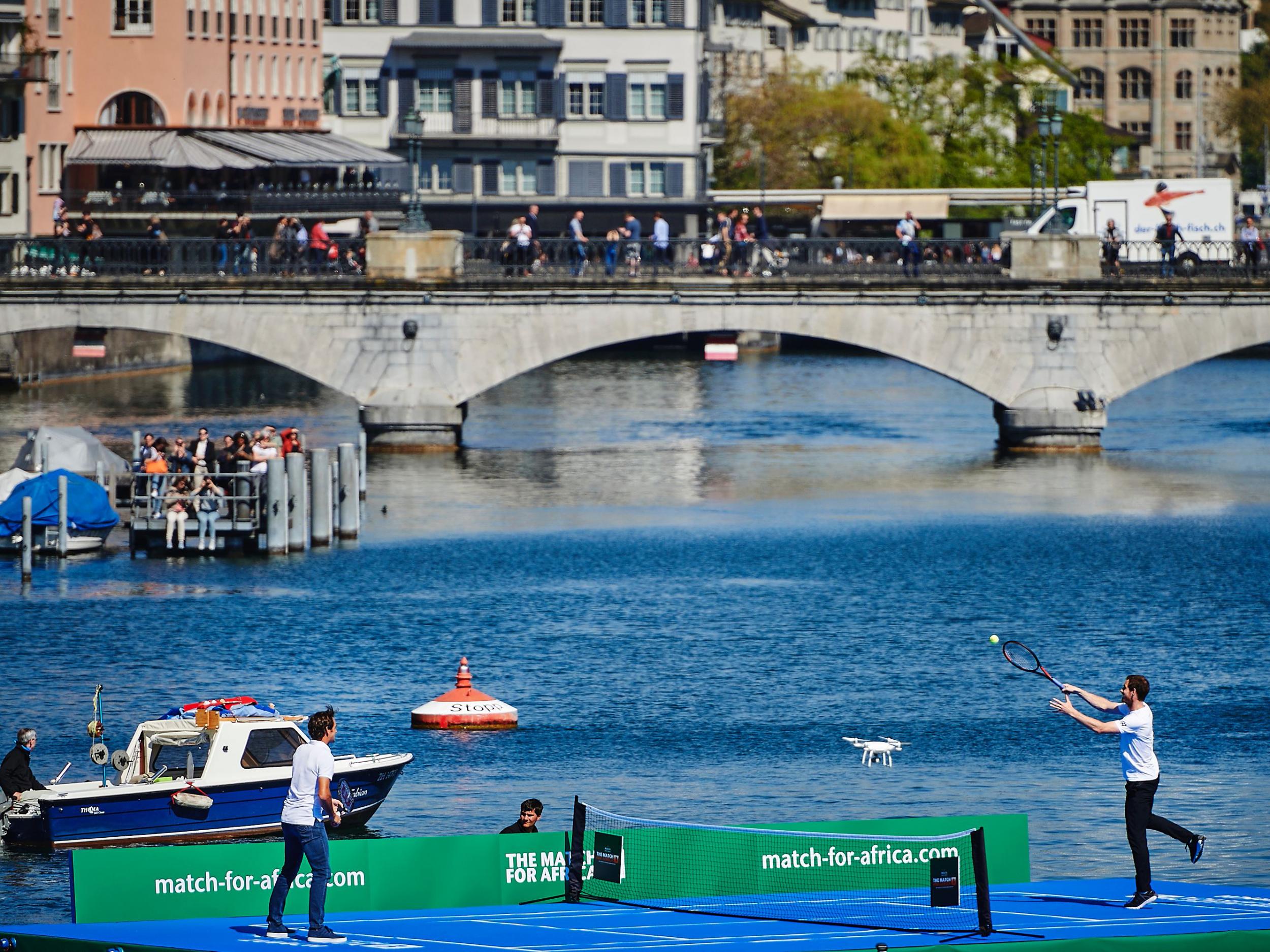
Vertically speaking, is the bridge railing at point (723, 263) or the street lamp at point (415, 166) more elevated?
the street lamp at point (415, 166)

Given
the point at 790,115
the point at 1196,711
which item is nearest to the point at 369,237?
the point at 1196,711

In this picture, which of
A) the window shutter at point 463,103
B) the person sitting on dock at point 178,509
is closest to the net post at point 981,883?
the person sitting on dock at point 178,509

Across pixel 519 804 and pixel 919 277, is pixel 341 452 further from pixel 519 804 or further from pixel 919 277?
pixel 519 804

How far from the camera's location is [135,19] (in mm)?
116312

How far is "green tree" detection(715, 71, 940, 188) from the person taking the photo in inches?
5733

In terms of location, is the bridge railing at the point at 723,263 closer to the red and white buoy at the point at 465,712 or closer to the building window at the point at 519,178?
the red and white buoy at the point at 465,712

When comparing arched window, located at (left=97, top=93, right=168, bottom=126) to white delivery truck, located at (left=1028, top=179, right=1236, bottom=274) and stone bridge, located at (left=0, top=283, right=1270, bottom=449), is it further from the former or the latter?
white delivery truck, located at (left=1028, top=179, right=1236, bottom=274)

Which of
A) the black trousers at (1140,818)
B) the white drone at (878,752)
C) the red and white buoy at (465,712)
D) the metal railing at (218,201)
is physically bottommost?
the white drone at (878,752)

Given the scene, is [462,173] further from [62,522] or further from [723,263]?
[62,522]

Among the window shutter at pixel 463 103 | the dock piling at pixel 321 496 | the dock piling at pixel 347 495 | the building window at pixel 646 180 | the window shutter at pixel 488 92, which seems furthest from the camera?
the building window at pixel 646 180

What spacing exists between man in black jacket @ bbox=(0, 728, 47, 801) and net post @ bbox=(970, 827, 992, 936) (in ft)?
42.9

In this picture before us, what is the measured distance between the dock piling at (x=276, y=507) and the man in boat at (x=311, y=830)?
3082cm

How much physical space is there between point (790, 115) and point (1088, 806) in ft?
377

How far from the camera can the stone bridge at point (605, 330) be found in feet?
238
